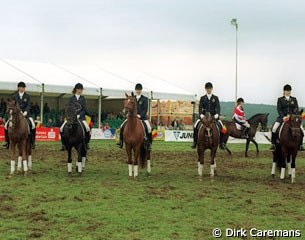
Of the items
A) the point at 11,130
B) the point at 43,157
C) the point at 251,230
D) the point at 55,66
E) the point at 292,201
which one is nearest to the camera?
the point at 251,230

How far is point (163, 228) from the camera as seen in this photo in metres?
7.32

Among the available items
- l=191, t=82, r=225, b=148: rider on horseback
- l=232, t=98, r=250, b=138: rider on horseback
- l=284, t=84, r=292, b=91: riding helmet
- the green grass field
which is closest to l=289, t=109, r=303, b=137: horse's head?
l=284, t=84, r=292, b=91: riding helmet

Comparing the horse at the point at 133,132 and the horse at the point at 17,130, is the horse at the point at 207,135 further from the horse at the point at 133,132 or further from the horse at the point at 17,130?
the horse at the point at 17,130

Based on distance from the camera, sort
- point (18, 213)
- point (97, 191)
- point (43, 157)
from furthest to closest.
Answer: point (43, 157)
point (97, 191)
point (18, 213)

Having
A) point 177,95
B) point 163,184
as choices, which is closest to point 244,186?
point 163,184

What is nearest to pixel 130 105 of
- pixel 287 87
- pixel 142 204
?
pixel 142 204

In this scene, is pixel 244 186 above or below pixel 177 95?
below

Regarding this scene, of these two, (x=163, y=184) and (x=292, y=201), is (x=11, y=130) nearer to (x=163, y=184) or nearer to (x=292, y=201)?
(x=163, y=184)

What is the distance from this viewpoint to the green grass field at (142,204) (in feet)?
23.8

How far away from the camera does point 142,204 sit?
9242mm

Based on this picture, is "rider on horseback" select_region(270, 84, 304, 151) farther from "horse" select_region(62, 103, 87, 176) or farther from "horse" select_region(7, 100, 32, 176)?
"horse" select_region(7, 100, 32, 176)

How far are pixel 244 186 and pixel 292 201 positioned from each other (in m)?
2.24

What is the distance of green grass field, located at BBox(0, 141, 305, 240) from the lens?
724 cm

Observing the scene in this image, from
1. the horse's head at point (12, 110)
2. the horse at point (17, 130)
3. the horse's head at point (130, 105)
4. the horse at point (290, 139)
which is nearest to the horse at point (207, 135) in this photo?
the horse at point (290, 139)
